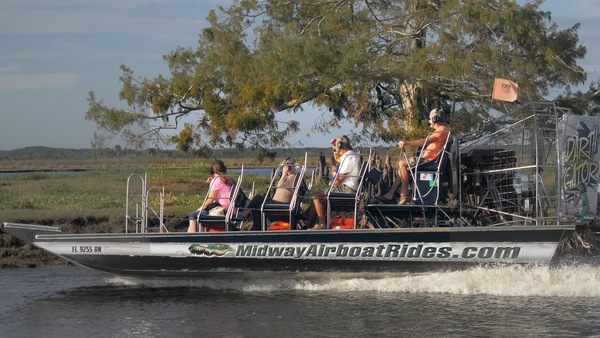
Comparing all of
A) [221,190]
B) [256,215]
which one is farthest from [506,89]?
[221,190]

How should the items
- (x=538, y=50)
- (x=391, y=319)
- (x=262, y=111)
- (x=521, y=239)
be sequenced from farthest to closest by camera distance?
1. (x=262, y=111)
2. (x=538, y=50)
3. (x=521, y=239)
4. (x=391, y=319)

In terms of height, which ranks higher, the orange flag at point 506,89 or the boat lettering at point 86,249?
the orange flag at point 506,89

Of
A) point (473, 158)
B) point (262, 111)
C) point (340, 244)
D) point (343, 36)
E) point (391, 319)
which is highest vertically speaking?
point (343, 36)

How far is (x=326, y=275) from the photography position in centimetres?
1362

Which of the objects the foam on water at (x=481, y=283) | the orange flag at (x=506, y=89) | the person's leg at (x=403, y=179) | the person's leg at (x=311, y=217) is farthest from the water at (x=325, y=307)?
the orange flag at (x=506, y=89)

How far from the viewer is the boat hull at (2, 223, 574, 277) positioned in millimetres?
12906

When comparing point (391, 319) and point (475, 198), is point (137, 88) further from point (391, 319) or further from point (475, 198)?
point (391, 319)

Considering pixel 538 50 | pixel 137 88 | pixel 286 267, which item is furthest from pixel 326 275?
pixel 137 88

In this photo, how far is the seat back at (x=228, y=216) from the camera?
13.8m

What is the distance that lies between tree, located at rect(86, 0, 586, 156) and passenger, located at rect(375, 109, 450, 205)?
224 inches

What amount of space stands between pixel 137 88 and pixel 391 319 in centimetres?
1416

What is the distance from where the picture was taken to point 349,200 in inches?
534

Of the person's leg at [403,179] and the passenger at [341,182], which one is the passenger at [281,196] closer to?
the passenger at [341,182]

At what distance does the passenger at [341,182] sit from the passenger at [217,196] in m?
1.28
